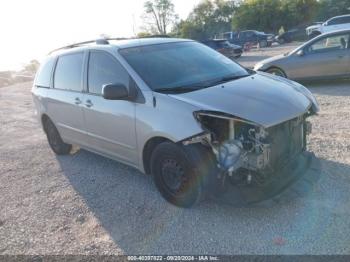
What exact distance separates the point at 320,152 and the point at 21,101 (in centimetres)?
1304

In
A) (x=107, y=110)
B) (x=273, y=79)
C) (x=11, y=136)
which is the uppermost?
(x=273, y=79)

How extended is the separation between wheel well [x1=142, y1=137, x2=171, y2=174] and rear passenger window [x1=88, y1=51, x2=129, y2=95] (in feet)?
2.41

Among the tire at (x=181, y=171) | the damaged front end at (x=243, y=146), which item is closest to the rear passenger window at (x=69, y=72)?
the tire at (x=181, y=171)

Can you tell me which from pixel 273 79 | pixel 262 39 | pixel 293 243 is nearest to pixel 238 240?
pixel 293 243

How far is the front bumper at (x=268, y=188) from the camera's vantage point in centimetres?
369

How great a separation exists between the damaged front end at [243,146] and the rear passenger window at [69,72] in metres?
2.29

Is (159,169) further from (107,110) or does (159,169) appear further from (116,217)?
(107,110)

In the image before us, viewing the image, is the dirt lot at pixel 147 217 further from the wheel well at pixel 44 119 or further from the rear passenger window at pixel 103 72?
the rear passenger window at pixel 103 72

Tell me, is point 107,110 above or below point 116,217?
above

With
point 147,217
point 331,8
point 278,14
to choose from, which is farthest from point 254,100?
point 331,8

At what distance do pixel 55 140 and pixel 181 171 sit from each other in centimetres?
342

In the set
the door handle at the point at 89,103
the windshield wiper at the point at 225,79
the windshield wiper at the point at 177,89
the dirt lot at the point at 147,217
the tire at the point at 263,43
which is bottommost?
the dirt lot at the point at 147,217

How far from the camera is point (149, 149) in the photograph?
4367 mm

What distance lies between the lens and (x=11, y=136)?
9.18m
